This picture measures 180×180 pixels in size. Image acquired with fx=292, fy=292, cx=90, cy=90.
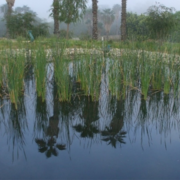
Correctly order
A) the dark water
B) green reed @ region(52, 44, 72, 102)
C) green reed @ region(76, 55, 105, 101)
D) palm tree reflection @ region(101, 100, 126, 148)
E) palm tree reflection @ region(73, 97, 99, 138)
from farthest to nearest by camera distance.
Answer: green reed @ region(76, 55, 105, 101) → green reed @ region(52, 44, 72, 102) → palm tree reflection @ region(73, 97, 99, 138) → palm tree reflection @ region(101, 100, 126, 148) → the dark water

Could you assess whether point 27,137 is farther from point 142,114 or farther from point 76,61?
point 76,61

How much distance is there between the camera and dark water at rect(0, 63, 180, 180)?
6.26 feet

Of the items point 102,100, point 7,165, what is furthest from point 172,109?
point 7,165

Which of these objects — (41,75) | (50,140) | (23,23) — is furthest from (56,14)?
(50,140)

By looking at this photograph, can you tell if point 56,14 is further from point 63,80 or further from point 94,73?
point 63,80

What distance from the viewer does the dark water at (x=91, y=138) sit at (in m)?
1.91

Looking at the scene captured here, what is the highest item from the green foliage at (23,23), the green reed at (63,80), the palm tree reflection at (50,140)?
the green foliage at (23,23)

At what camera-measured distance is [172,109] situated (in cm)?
306

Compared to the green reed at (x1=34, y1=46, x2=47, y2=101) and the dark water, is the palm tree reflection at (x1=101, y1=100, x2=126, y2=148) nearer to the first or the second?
the dark water

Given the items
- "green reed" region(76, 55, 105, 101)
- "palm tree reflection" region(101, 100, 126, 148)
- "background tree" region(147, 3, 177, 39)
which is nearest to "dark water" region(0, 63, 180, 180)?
"palm tree reflection" region(101, 100, 126, 148)

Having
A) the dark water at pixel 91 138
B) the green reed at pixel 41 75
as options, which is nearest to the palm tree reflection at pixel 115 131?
the dark water at pixel 91 138

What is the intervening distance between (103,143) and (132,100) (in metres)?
1.16

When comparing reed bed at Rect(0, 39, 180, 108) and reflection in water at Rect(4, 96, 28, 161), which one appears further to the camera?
reed bed at Rect(0, 39, 180, 108)

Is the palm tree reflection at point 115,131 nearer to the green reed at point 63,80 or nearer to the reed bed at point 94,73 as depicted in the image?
the reed bed at point 94,73
